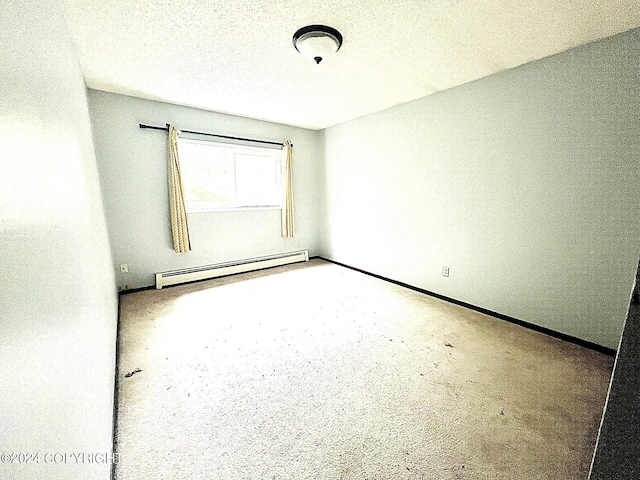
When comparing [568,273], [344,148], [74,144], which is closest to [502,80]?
[568,273]

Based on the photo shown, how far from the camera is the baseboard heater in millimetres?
3527

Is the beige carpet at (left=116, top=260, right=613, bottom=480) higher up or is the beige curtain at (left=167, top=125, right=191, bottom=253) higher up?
the beige curtain at (left=167, top=125, right=191, bottom=253)

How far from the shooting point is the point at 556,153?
7.16 ft

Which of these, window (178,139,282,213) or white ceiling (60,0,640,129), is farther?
window (178,139,282,213)

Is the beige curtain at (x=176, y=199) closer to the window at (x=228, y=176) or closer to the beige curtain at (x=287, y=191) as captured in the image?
the window at (x=228, y=176)

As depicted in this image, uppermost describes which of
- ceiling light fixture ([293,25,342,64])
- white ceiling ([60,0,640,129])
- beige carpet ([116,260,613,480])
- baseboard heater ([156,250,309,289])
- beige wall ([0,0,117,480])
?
white ceiling ([60,0,640,129])

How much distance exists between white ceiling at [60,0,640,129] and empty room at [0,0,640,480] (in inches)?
0.9

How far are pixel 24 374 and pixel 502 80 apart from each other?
3427 millimetres

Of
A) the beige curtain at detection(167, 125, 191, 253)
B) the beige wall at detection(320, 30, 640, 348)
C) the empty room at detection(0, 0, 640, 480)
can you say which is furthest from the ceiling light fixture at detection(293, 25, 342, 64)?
the beige curtain at detection(167, 125, 191, 253)

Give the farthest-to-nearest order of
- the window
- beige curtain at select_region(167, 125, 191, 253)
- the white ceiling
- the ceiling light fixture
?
the window
beige curtain at select_region(167, 125, 191, 253)
the ceiling light fixture
the white ceiling

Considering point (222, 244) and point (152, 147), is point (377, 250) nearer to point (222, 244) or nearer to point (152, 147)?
point (222, 244)

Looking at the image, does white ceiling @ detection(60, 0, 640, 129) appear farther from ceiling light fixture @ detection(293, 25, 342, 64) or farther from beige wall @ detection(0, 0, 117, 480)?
beige wall @ detection(0, 0, 117, 480)

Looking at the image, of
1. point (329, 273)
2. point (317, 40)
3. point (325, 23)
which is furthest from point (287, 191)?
point (325, 23)

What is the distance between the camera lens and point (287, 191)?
14.4ft
